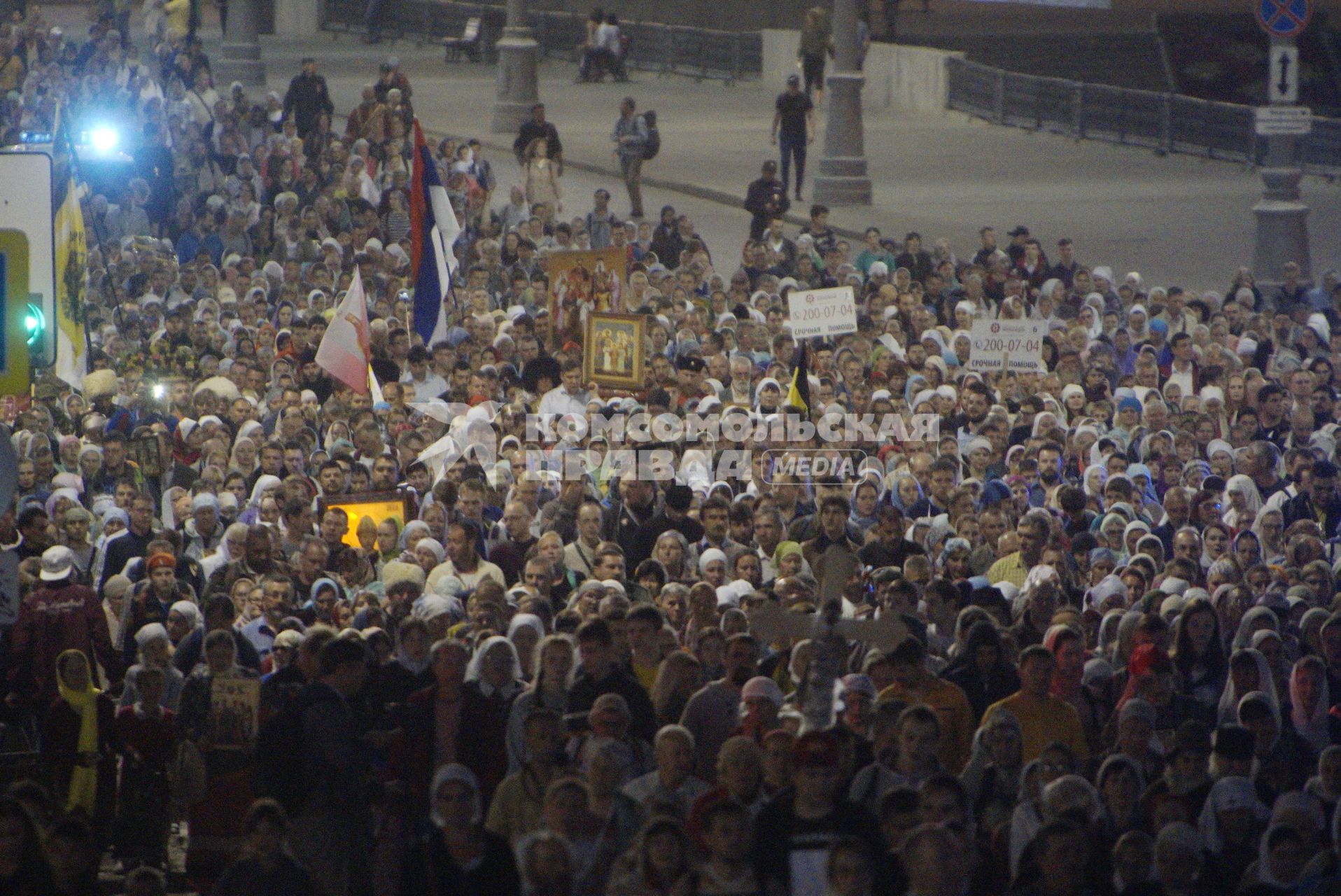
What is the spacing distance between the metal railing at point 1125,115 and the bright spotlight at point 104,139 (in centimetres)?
1664

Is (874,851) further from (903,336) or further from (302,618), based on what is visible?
(903,336)

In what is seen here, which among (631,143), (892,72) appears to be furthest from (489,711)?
(892,72)

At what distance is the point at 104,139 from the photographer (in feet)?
80.3

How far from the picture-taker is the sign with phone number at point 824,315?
17828 millimetres

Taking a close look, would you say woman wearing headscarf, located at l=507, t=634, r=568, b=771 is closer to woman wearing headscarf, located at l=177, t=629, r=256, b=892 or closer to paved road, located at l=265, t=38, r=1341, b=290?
woman wearing headscarf, located at l=177, t=629, r=256, b=892

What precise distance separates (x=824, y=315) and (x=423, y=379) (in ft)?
10.9

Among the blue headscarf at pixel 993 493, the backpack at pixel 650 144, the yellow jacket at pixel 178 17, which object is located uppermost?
the yellow jacket at pixel 178 17

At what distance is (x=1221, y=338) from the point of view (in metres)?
18.8

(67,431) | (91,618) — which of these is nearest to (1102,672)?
(91,618)

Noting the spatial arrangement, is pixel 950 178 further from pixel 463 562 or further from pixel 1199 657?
pixel 1199 657

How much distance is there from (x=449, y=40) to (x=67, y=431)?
1225 inches

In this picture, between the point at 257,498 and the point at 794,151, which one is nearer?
the point at 257,498

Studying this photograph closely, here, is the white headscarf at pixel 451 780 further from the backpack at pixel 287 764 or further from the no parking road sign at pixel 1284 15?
the no parking road sign at pixel 1284 15

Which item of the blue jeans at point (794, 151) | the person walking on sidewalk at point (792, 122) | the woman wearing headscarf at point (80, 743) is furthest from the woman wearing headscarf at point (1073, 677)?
the blue jeans at point (794, 151)
